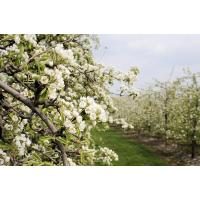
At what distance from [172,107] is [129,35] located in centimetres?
713

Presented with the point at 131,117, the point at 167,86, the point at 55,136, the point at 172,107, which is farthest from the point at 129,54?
the point at 131,117

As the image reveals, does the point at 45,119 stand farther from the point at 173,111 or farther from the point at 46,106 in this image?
the point at 173,111

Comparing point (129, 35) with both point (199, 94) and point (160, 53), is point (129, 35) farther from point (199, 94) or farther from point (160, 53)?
point (199, 94)

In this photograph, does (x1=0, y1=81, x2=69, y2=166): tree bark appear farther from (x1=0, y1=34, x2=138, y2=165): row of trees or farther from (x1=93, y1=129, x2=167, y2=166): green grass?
(x1=93, y1=129, x2=167, y2=166): green grass

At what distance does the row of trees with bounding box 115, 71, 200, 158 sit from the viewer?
32.9 feet

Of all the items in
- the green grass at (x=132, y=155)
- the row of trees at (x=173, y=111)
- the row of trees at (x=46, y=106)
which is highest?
the row of trees at (x=46, y=106)

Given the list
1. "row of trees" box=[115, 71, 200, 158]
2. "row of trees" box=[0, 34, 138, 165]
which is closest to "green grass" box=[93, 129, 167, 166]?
"row of trees" box=[115, 71, 200, 158]

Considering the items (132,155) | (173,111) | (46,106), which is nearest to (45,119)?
(46,106)

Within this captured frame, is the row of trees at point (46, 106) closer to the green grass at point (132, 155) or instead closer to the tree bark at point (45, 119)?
the tree bark at point (45, 119)

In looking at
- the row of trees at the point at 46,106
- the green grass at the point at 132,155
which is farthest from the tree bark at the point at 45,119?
the green grass at the point at 132,155

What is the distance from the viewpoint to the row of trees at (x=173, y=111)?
10.0m

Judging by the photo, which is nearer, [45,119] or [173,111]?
Result: [45,119]

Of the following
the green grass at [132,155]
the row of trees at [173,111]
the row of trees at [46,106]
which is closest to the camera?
the row of trees at [46,106]

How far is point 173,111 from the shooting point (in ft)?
38.2
